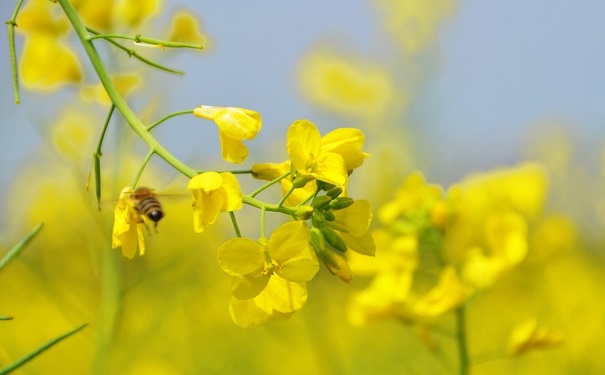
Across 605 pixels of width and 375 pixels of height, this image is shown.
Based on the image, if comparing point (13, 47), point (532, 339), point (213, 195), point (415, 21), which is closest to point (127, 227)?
point (213, 195)

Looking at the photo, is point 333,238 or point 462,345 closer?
point 333,238

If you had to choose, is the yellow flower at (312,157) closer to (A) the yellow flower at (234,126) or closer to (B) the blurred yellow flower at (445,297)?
(A) the yellow flower at (234,126)

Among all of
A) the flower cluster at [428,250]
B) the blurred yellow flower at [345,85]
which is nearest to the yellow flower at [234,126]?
the flower cluster at [428,250]

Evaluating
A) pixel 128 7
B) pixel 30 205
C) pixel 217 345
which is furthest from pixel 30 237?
pixel 217 345

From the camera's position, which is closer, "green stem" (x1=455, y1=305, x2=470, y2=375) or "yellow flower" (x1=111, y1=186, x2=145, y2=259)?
"yellow flower" (x1=111, y1=186, x2=145, y2=259)

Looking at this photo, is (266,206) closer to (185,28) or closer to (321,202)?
(321,202)

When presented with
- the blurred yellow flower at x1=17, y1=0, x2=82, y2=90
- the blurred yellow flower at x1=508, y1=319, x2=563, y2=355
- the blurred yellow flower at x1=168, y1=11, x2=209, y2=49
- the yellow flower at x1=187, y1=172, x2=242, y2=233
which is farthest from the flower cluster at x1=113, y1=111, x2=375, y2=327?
the blurred yellow flower at x1=168, y1=11, x2=209, y2=49

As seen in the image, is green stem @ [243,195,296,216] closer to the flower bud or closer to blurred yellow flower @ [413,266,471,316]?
the flower bud
